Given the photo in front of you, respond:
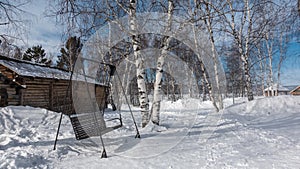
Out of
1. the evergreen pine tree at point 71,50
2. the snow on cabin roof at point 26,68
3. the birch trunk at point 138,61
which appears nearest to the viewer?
the evergreen pine tree at point 71,50

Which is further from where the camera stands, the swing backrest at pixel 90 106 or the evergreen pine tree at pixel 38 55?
the evergreen pine tree at pixel 38 55

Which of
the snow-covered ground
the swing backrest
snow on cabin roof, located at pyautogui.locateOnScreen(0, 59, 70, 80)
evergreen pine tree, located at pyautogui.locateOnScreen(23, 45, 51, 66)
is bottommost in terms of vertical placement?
the snow-covered ground

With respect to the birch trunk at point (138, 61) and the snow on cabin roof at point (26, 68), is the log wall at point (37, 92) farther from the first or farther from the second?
the birch trunk at point (138, 61)

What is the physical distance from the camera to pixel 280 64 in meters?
16.7

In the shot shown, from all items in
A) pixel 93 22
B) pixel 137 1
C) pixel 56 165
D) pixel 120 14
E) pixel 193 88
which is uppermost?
pixel 137 1

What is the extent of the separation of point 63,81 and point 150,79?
536 cm

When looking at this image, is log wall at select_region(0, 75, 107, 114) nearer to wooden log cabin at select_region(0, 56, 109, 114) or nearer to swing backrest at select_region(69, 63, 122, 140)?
wooden log cabin at select_region(0, 56, 109, 114)

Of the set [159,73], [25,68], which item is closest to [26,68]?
[25,68]

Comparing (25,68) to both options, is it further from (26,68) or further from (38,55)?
(38,55)

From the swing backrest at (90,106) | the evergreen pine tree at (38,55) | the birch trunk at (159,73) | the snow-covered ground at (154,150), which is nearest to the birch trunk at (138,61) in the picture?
the birch trunk at (159,73)

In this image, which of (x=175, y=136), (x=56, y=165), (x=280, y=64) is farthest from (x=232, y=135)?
(x=280, y=64)

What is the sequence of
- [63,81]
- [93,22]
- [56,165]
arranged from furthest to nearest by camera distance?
[63,81] → [93,22] → [56,165]

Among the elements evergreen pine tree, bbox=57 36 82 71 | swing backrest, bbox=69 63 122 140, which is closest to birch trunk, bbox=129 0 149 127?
swing backrest, bbox=69 63 122 140

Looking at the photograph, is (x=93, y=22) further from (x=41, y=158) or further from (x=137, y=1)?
(x=41, y=158)
